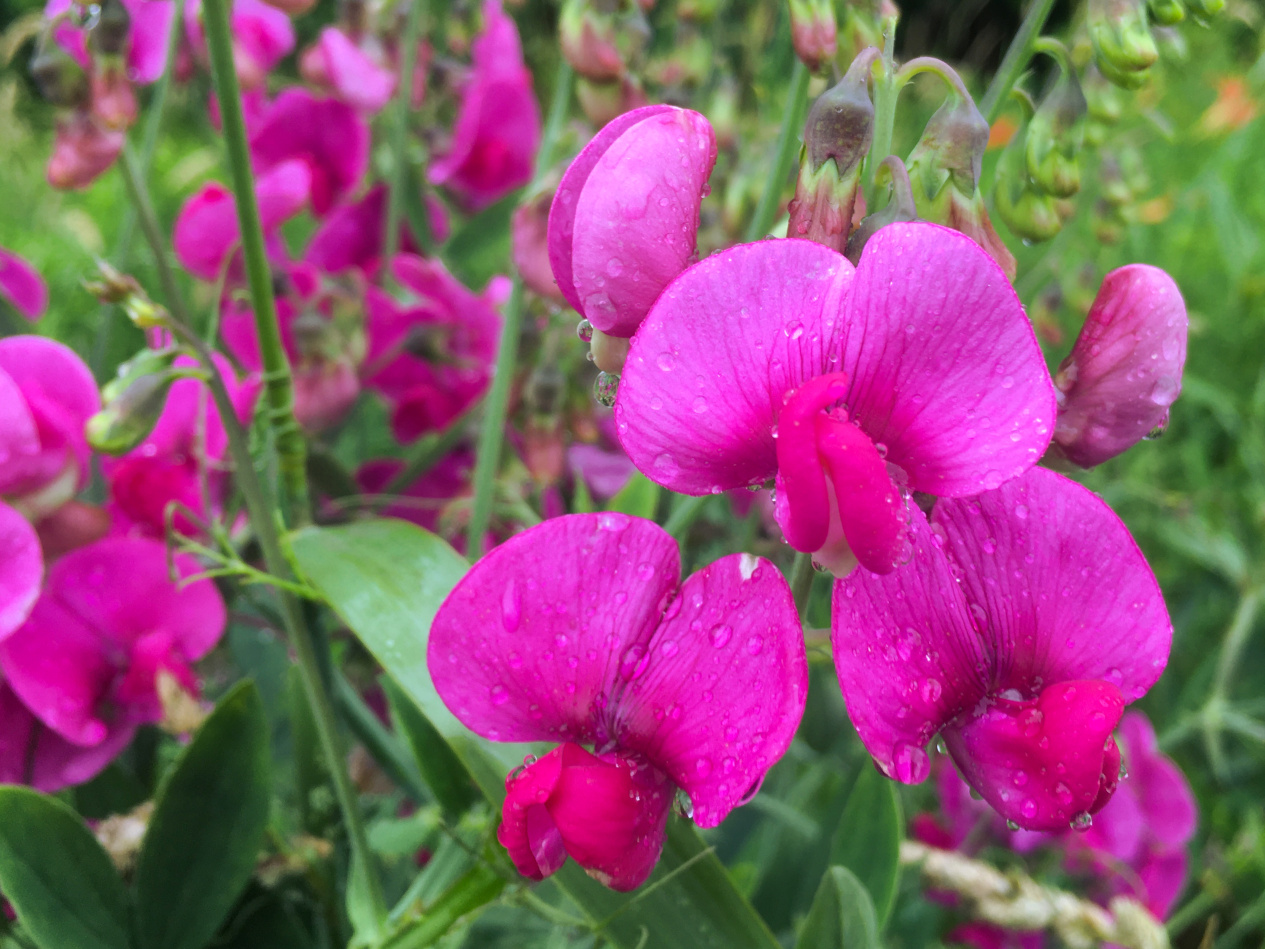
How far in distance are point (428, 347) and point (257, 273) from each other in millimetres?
365

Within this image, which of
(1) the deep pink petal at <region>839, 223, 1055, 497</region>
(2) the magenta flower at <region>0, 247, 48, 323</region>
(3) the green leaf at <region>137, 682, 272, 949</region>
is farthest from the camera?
(2) the magenta flower at <region>0, 247, 48, 323</region>

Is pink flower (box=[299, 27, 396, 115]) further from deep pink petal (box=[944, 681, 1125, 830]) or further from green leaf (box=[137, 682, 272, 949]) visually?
deep pink petal (box=[944, 681, 1125, 830])

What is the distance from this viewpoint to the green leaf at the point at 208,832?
59 cm

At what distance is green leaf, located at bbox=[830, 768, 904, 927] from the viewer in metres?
0.61

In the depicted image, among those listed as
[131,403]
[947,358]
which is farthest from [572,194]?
[131,403]

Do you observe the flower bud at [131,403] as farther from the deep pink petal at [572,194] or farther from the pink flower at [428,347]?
the pink flower at [428,347]

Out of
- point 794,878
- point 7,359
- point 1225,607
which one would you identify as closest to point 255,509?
point 7,359

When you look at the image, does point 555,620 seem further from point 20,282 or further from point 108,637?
point 20,282

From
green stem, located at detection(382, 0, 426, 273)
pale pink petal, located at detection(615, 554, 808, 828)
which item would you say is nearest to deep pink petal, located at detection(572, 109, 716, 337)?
pale pink petal, located at detection(615, 554, 808, 828)

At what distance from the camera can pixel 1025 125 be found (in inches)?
20.8

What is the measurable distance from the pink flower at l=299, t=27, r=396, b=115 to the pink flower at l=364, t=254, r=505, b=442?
21cm

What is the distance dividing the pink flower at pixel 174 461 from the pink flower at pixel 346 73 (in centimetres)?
39

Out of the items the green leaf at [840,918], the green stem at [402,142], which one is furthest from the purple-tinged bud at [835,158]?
the green stem at [402,142]

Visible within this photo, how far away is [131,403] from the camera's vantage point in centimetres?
54
